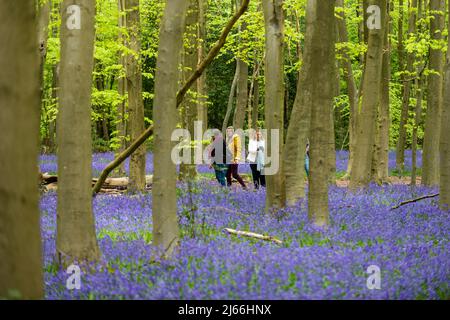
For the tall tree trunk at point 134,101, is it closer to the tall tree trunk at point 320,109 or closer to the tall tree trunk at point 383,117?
the tall tree trunk at point 320,109

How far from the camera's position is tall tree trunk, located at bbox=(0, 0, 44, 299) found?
314 centimetres

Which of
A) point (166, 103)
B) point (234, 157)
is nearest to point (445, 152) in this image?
point (166, 103)

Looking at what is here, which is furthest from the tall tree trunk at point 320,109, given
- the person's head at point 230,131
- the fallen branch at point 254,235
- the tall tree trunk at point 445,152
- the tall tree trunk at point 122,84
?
the person's head at point 230,131

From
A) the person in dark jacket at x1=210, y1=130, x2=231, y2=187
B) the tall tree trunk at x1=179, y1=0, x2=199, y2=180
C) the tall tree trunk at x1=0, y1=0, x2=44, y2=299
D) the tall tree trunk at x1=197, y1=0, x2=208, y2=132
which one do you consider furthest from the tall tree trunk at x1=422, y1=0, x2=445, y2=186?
the tall tree trunk at x1=0, y1=0, x2=44, y2=299

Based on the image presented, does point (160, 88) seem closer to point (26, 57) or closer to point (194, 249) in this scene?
point (194, 249)

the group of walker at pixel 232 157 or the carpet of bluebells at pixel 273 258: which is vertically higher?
the group of walker at pixel 232 157

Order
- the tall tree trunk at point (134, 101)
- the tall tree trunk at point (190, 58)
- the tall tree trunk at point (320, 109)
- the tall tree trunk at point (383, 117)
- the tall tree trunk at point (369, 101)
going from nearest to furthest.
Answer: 1. the tall tree trunk at point (320, 109)
2. the tall tree trunk at point (369, 101)
3. the tall tree trunk at point (134, 101)
4. the tall tree trunk at point (190, 58)
5. the tall tree trunk at point (383, 117)

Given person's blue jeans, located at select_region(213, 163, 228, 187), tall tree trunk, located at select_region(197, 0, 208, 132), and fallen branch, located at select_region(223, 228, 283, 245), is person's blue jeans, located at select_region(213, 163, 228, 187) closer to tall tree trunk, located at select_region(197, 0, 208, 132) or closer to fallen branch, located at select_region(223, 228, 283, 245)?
tall tree trunk, located at select_region(197, 0, 208, 132)

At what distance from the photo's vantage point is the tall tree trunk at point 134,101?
13984 millimetres

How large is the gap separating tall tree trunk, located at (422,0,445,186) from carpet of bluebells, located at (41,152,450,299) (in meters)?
6.74

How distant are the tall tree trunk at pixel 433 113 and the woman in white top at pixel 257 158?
4.89 meters

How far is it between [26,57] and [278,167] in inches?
286

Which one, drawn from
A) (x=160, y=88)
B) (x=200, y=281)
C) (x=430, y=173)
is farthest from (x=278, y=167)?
(x=430, y=173)
